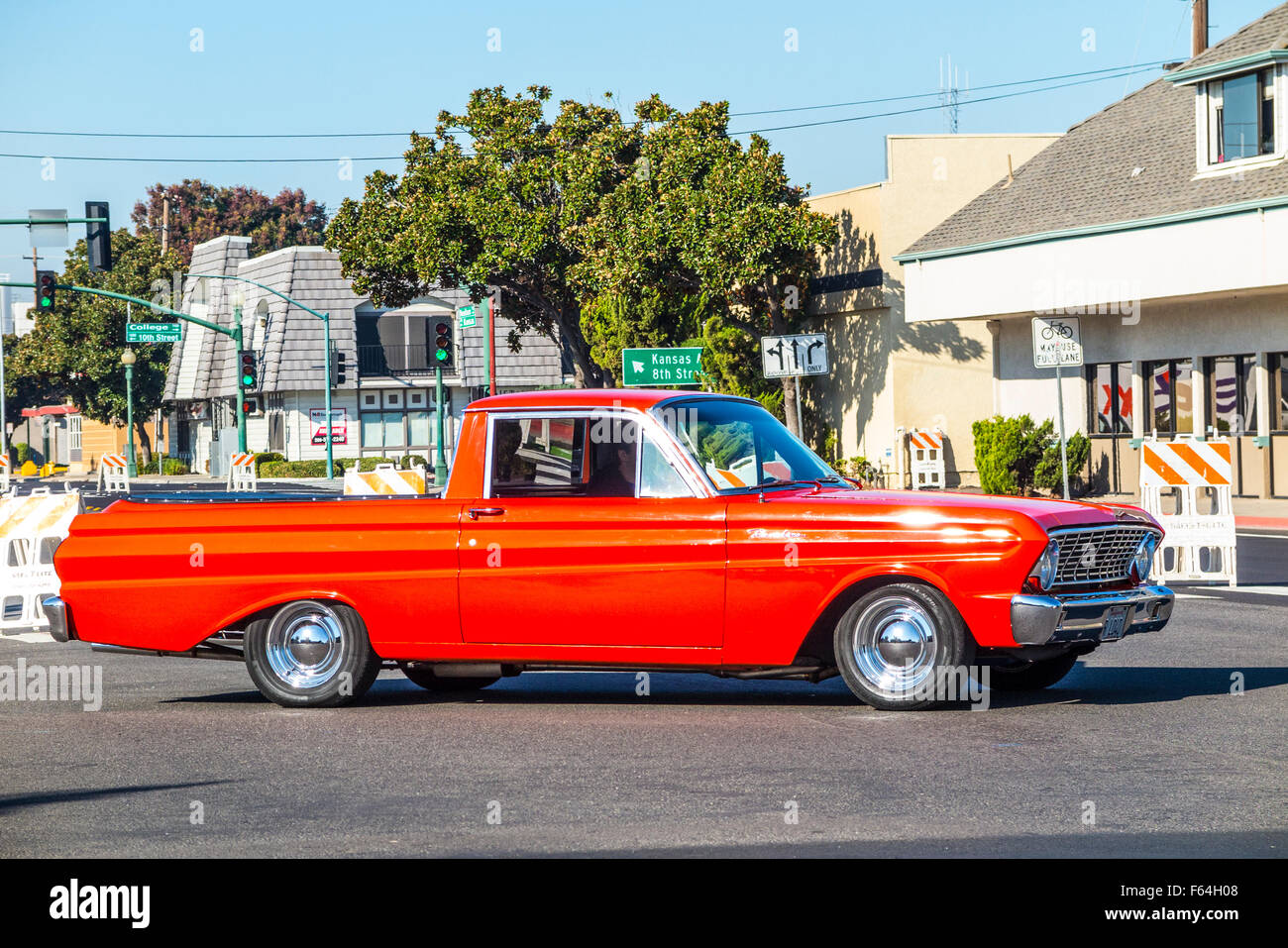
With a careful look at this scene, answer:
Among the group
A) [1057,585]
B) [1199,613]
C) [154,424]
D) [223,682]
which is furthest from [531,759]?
[154,424]

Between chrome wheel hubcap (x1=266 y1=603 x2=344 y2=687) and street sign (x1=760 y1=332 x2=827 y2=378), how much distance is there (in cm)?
1830

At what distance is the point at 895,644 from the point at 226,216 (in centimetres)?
9853

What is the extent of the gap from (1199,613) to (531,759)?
8666 millimetres

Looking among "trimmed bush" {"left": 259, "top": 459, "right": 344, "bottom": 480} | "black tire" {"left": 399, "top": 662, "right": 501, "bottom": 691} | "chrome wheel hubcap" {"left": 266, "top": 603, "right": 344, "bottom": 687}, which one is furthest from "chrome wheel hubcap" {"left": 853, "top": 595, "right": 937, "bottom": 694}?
"trimmed bush" {"left": 259, "top": 459, "right": 344, "bottom": 480}

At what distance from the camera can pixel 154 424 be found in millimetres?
91188

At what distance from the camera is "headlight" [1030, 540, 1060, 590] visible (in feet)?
30.1

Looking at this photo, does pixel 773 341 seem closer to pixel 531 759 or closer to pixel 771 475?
pixel 771 475

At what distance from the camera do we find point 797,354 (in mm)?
28203

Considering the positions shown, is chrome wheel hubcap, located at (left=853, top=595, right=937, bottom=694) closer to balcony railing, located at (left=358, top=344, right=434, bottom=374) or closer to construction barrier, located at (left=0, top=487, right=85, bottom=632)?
construction barrier, located at (left=0, top=487, right=85, bottom=632)

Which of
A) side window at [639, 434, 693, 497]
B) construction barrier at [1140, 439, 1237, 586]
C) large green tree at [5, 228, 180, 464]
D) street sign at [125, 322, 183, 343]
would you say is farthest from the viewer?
large green tree at [5, 228, 180, 464]

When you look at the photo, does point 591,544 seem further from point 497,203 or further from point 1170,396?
point 497,203

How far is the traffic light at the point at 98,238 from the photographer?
33.7 m

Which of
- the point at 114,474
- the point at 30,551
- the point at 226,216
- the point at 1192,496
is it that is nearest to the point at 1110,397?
the point at 1192,496

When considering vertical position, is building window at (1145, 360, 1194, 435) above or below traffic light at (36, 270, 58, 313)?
below
